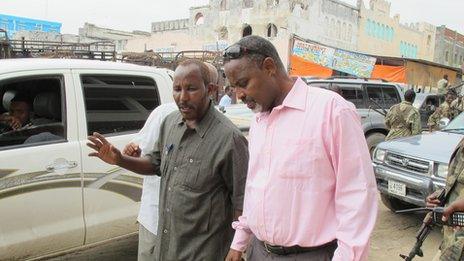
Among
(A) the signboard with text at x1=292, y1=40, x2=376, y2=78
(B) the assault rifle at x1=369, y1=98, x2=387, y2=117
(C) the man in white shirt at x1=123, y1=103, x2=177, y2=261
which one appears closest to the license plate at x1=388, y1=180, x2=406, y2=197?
(C) the man in white shirt at x1=123, y1=103, x2=177, y2=261

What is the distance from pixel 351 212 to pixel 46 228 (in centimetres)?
244

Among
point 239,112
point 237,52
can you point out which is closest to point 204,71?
point 237,52

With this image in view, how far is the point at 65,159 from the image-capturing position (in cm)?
326

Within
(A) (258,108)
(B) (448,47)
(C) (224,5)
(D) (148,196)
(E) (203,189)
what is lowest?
(D) (148,196)

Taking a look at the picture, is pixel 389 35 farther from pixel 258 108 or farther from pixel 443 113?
pixel 258 108

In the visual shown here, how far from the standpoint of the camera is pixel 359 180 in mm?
1616

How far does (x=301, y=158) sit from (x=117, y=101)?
8.01 feet

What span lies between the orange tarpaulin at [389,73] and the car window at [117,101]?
1380 centimetres

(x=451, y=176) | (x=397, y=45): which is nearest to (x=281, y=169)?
(x=451, y=176)

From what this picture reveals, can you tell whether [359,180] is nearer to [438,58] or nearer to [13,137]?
[13,137]

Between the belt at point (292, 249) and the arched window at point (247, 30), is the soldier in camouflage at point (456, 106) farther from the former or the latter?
the arched window at point (247, 30)

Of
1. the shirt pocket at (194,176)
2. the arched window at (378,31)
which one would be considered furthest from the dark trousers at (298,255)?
the arched window at (378,31)

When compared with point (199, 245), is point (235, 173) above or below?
above

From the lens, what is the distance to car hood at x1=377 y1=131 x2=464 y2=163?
511cm
